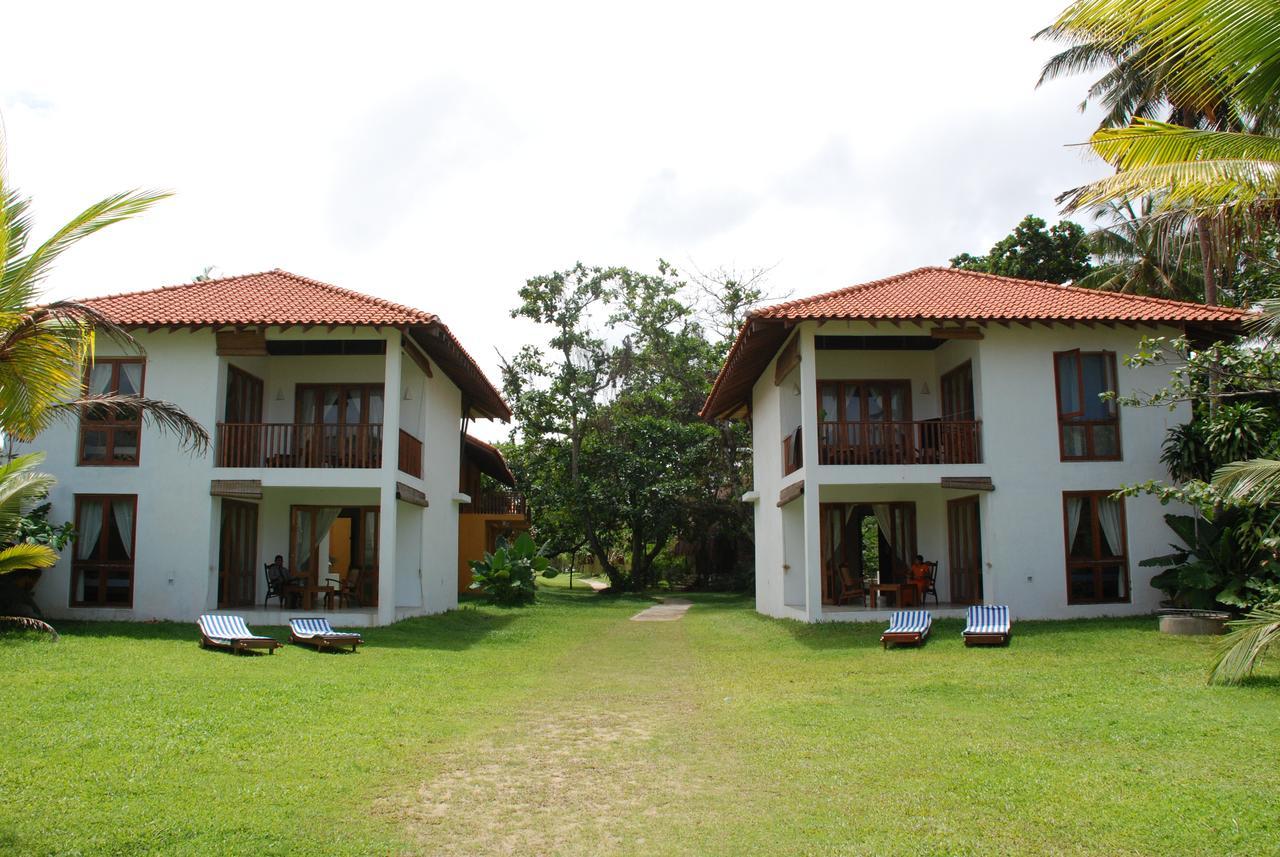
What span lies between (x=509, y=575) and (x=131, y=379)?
34.0 ft

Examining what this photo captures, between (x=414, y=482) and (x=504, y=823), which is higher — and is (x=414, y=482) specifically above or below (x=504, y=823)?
above

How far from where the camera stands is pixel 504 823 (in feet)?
18.9

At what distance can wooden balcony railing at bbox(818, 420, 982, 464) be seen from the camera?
54.6 feet

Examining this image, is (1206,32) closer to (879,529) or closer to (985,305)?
(985,305)

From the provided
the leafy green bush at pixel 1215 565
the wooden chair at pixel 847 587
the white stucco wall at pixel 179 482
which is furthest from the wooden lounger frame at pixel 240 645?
the leafy green bush at pixel 1215 565

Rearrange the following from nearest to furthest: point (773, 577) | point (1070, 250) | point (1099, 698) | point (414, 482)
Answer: point (1099, 698) → point (414, 482) → point (773, 577) → point (1070, 250)

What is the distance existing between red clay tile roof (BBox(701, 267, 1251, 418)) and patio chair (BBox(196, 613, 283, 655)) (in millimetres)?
8483

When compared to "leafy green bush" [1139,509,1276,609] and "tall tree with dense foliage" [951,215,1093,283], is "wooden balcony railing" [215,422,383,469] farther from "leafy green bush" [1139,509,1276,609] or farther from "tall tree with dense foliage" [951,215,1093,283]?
"tall tree with dense foliage" [951,215,1093,283]

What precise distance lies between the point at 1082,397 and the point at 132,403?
14.0 meters

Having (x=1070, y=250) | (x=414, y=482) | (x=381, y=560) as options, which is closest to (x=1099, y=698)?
(x=381, y=560)

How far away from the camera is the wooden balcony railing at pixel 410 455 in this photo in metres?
17.8

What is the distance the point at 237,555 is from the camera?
59.0 ft

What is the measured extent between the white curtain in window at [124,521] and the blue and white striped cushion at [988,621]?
13.0 metres

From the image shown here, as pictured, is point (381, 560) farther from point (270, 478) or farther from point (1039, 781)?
point (1039, 781)
